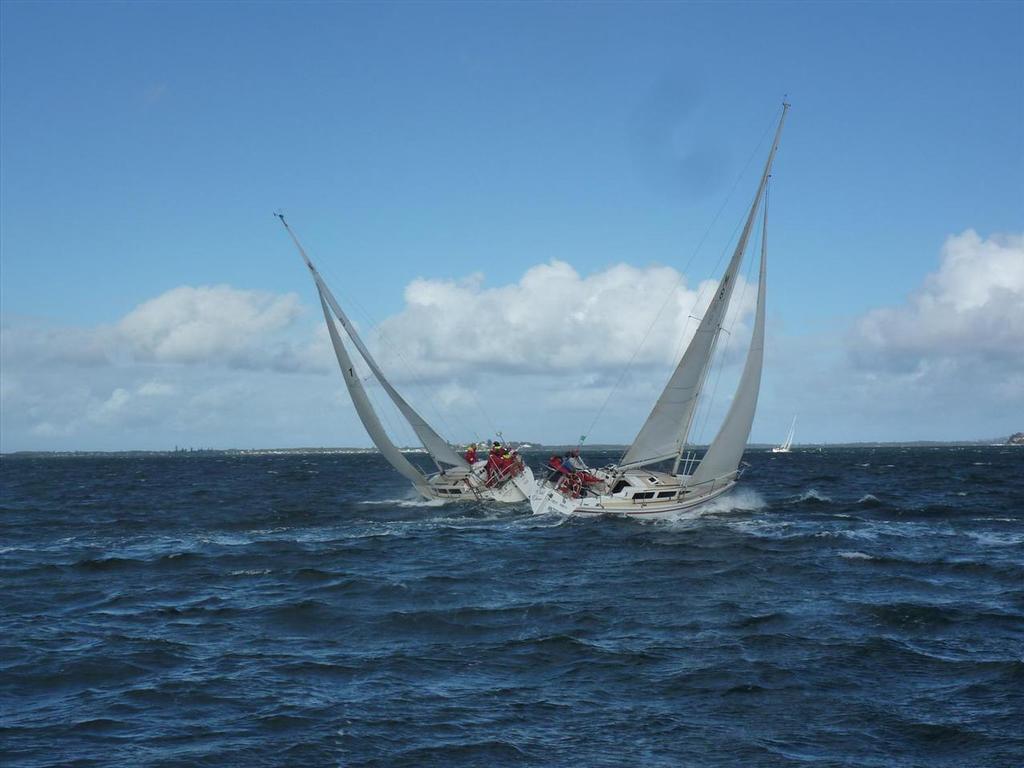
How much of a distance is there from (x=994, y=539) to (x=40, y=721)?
3168cm

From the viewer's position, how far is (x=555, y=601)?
22.9 m

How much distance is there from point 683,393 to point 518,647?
2373 cm

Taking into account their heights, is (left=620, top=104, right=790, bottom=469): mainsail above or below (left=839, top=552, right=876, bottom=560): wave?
above

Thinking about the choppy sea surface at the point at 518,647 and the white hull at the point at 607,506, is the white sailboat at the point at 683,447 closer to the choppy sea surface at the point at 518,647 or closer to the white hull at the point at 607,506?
the white hull at the point at 607,506

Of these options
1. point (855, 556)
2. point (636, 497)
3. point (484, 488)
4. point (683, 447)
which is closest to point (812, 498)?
point (683, 447)

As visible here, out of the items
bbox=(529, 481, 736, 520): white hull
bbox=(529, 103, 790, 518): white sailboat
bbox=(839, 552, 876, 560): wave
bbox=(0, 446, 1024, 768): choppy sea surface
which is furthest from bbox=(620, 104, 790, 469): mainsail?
bbox=(839, 552, 876, 560): wave

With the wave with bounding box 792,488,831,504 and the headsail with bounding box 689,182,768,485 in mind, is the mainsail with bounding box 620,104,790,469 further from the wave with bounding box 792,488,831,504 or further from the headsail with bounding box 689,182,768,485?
the wave with bounding box 792,488,831,504

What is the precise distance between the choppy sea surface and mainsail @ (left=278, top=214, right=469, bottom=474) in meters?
12.4

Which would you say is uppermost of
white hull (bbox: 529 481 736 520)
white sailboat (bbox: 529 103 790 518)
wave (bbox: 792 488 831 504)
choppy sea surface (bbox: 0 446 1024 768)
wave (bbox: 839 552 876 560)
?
white sailboat (bbox: 529 103 790 518)

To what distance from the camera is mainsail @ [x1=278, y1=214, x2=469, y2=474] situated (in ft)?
153

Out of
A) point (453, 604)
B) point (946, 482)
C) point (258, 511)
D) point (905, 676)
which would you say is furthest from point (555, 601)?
point (946, 482)

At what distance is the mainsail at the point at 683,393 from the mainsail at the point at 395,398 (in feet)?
39.1

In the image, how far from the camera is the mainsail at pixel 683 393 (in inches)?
1586

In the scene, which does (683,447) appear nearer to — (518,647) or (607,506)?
(607,506)
